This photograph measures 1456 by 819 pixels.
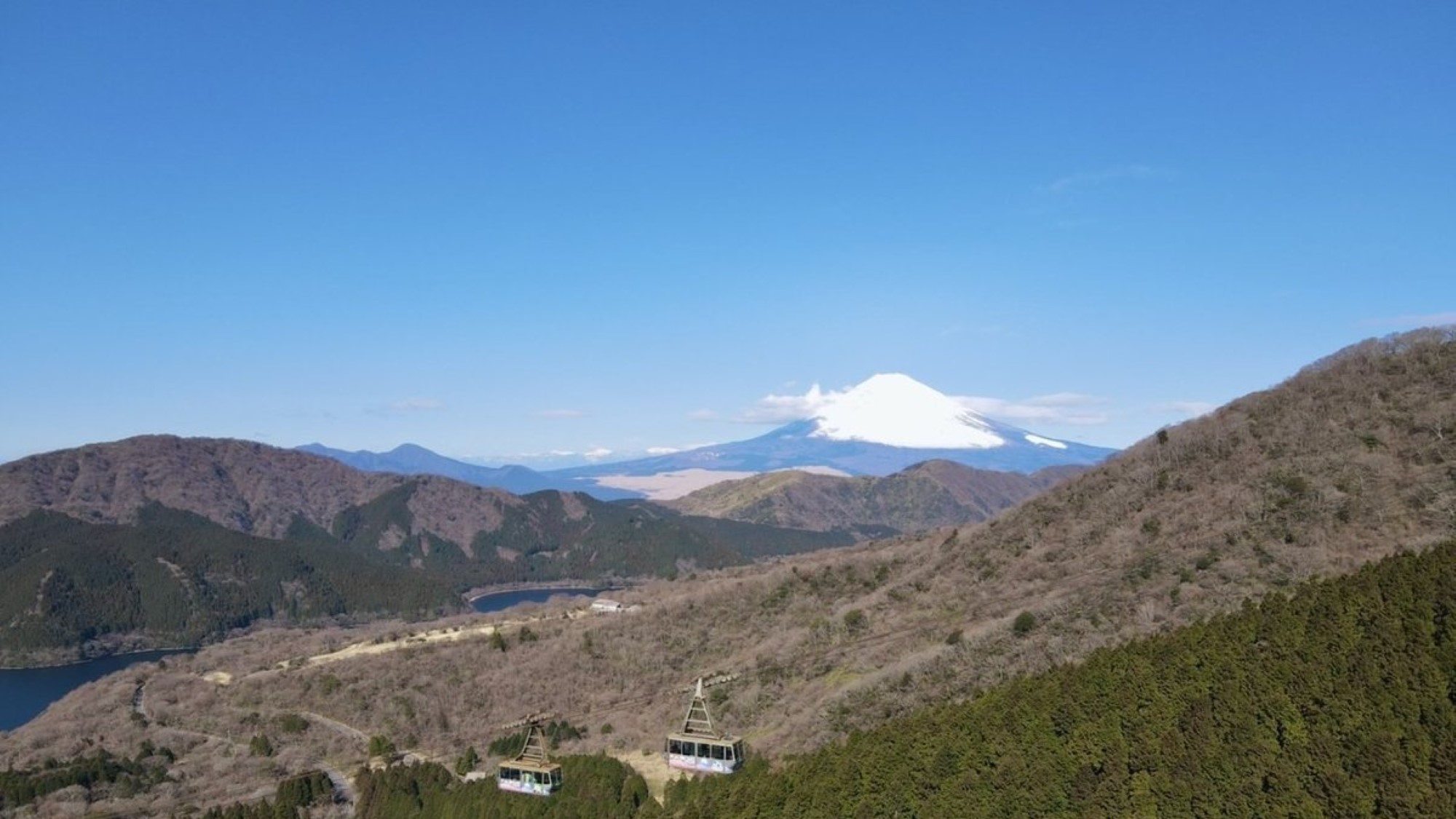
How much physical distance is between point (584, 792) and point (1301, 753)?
1445 inches

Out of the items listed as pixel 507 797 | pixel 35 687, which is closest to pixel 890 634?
pixel 507 797

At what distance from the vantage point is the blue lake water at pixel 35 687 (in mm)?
151250

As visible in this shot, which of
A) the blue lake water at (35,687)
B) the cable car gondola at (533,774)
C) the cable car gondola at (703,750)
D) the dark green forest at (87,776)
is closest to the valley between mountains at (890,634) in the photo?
the dark green forest at (87,776)

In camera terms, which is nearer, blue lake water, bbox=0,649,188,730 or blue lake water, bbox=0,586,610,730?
blue lake water, bbox=0,586,610,730

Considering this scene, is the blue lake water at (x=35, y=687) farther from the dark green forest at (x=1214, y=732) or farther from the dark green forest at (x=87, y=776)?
the dark green forest at (x=1214, y=732)

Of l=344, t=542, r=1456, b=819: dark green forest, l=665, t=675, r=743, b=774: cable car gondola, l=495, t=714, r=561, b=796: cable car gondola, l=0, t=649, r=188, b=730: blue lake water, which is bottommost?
l=0, t=649, r=188, b=730: blue lake water

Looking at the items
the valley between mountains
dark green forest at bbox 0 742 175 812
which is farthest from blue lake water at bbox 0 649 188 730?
dark green forest at bbox 0 742 175 812

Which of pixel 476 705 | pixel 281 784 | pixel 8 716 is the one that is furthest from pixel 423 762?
pixel 8 716

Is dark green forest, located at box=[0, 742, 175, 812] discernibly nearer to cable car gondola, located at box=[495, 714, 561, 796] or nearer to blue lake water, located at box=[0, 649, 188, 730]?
cable car gondola, located at box=[495, 714, 561, 796]

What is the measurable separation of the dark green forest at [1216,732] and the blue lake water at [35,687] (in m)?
156

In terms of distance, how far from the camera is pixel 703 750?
168 feet

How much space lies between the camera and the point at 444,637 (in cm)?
11956

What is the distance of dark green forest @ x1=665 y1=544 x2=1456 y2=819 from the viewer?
27.7 meters

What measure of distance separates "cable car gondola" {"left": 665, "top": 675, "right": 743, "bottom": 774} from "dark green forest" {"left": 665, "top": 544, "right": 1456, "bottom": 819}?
8711mm
